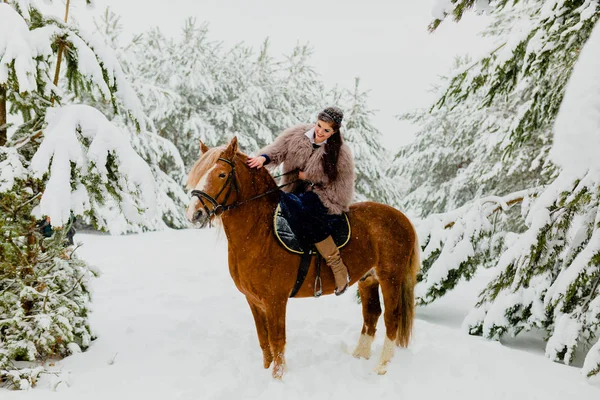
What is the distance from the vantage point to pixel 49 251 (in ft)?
12.0

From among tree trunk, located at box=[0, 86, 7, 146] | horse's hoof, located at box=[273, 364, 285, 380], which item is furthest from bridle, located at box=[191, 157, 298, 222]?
tree trunk, located at box=[0, 86, 7, 146]

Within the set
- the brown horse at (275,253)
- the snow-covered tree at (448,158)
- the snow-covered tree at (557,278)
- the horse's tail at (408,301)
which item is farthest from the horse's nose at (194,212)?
the snow-covered tree at (448,158)

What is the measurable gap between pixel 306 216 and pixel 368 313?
5.23ft

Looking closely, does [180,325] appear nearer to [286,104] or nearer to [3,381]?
[3,381]

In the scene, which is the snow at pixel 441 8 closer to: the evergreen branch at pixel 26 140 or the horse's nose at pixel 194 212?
the horse's nose at pixel 194 212

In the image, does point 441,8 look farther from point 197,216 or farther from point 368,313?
point 368,313

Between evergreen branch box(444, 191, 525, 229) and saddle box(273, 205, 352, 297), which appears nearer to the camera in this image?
saddle box(273, 205, 352, 297)

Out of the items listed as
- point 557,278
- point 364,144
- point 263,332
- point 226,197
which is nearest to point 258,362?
point 263,332

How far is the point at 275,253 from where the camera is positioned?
3523 millimetres

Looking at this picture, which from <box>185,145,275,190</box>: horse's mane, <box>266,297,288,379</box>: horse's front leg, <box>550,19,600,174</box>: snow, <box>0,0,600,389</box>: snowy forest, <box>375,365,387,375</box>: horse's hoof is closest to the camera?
<box>550,19,600,174</box>: snow

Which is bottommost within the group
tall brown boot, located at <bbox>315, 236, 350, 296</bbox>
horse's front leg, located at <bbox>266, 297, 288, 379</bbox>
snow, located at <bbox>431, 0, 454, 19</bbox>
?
horse's front leg, located at <bbox>266, 297, 288, 379</bbox>

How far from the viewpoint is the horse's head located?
2977mm

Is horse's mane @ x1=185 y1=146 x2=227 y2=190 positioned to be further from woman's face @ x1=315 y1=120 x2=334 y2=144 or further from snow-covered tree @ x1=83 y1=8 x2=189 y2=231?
snow-covered tree @ x1=83 y1=8 x2=189 y2=231

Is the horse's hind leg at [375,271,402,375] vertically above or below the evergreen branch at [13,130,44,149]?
below
